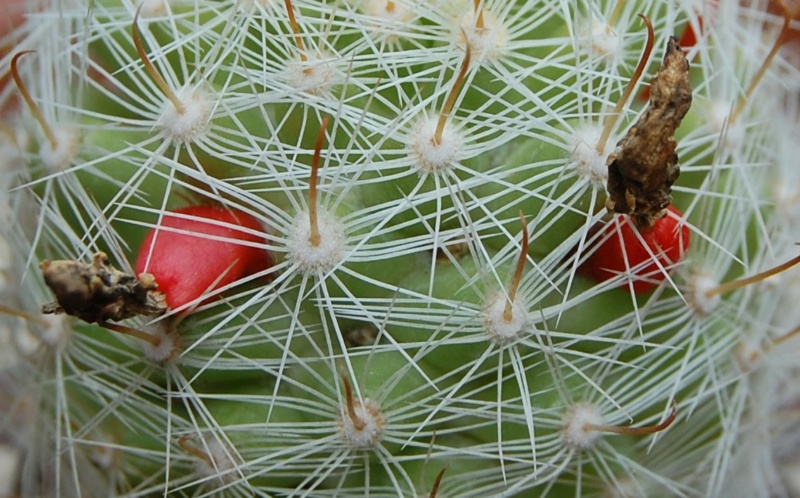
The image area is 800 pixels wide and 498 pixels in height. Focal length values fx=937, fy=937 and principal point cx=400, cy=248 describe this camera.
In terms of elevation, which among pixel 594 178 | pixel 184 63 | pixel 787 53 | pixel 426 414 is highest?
pixel 787 53

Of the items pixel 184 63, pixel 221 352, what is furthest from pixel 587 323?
pixel 184 63

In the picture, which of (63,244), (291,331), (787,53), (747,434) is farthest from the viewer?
(787,53)

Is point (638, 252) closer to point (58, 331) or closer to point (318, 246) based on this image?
point (318, 246)

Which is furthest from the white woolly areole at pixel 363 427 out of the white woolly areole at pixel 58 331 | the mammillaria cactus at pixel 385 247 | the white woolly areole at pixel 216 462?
the white woolly areole at pixel 58 331

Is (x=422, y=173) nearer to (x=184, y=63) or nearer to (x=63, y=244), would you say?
(x=184, y=63)

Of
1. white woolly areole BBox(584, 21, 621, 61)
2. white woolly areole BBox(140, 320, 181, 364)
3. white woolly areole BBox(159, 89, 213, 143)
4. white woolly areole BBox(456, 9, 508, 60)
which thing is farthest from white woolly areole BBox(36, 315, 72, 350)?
white woolly areole BBox(584, 21, 621, 61)

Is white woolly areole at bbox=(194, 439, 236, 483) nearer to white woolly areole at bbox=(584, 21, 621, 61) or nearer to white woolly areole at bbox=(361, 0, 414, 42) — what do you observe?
white woolly areole at bbox=(361, 0, 414, 42)

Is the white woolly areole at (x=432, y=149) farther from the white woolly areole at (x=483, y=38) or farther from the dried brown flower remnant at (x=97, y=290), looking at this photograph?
the dried brown flower remnant at (x=97, y=290)
